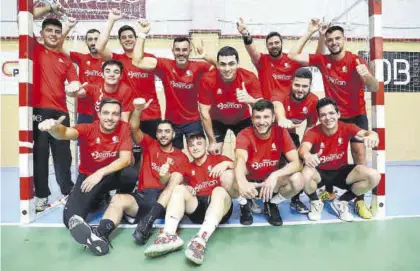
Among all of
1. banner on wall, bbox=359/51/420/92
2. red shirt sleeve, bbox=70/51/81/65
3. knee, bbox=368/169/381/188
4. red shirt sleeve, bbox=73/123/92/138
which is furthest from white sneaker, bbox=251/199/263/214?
banner on wall, bbox=359/51/420/92

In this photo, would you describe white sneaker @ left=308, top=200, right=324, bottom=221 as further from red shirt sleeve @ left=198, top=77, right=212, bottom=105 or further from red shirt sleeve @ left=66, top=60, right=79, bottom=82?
red shirt sleeve @ left=66, top=60, right=79, bottom=82

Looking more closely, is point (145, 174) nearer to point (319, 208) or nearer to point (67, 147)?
point (67, 147)

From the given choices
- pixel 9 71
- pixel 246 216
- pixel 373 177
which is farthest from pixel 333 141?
pixel 9 71

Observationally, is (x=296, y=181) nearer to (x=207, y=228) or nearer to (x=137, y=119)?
(x=207, y=228)

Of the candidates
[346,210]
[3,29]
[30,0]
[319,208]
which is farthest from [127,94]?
[3,29]

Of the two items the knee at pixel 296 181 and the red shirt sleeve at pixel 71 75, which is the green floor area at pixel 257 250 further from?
the red shirt sleeve at pixel 71 75

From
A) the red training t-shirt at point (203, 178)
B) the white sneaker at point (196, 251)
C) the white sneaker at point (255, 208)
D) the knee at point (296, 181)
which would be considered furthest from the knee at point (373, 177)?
the white sneaker at point (196, 251)

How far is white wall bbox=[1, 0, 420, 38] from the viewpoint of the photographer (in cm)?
576

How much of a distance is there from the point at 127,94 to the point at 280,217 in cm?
190

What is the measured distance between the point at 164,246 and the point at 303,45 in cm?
246

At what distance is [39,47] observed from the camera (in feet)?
10.2

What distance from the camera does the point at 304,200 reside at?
3.50 meters

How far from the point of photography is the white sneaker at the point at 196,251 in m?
1.95

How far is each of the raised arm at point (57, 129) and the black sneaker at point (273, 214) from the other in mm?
1817
